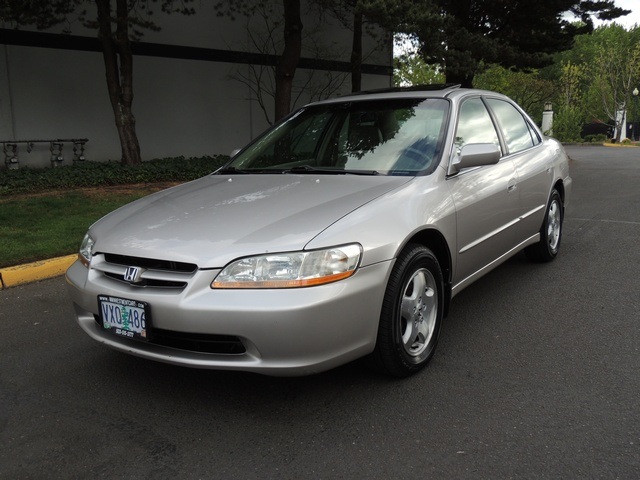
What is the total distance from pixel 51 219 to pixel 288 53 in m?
7.17

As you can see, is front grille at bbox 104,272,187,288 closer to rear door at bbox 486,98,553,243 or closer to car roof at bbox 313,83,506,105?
car roof at bbox 313,83,506,105

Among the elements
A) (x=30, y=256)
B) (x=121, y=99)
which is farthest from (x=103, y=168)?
(x=30, y=256)

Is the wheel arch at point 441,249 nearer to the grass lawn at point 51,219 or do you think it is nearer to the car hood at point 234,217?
the car hood at point 234,217

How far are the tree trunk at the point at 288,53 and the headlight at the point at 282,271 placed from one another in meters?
10.7

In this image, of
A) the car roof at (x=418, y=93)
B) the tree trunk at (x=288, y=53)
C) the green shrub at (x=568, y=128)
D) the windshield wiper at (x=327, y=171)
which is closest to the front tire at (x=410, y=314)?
the windshield wiper at (x=327, y=171)

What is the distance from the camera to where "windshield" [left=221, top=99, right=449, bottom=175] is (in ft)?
11.8

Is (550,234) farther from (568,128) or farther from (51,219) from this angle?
(568,128)

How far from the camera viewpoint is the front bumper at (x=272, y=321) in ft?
8.11

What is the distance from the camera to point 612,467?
2.28 metres

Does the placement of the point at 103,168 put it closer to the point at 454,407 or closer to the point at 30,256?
the point at 30,256

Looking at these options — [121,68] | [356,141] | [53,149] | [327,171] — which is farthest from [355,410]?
[53,149]

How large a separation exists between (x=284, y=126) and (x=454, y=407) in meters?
2.60

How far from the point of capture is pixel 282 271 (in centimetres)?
254

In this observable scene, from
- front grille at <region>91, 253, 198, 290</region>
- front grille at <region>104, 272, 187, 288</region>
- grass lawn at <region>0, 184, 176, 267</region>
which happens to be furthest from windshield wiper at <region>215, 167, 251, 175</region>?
grass lawn at <region>0, 184, 176, 267</region>
